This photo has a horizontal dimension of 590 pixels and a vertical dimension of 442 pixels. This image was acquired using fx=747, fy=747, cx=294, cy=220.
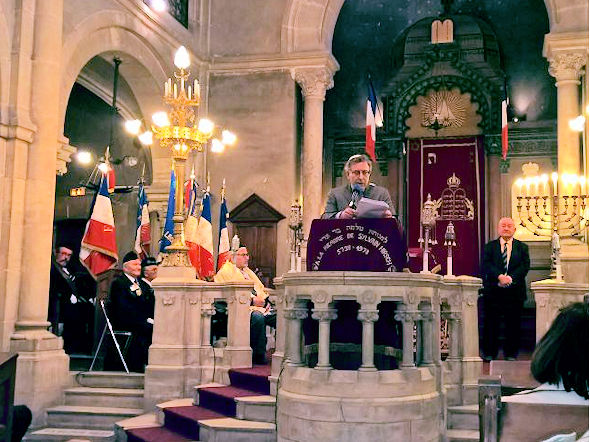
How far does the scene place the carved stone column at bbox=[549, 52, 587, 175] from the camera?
11281mm

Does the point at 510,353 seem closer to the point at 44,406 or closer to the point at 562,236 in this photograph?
the point at 562,236

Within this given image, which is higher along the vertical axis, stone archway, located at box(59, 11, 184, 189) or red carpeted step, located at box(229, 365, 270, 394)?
stone archway, located at box(59, 11, 184, 189)

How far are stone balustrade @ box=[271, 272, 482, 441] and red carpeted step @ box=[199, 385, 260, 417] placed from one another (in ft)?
3.70

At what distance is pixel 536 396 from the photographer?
2.64 meters

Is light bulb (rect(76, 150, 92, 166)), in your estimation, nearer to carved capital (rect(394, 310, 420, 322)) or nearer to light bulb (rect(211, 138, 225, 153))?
light bulb (rect(211, 138, 225, 153))

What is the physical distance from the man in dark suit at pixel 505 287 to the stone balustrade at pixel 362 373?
3.18m

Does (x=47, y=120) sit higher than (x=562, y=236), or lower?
higher

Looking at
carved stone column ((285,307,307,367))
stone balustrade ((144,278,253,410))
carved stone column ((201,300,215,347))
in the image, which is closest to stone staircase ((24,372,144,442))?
stone balustrade ((144,278,253,410))

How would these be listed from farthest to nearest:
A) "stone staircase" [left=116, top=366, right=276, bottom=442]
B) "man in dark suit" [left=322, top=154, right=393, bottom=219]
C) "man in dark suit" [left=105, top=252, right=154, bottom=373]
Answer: "man in dark suit" [left=105, top=252, right=154, bottom=373]
"stone staircase" [left=116, top=366, right=276, bottom=442]
"man in dark suit" [left=322, top=154, right=393, bottom=219]

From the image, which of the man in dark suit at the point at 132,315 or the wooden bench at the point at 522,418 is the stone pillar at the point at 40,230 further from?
the wooden bench at the point at 522,418

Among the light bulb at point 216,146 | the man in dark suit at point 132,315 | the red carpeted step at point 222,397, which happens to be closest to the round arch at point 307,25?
the light bulb at point 216,146

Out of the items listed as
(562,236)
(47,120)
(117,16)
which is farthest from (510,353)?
(117,16)

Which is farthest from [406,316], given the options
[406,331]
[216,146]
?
[216,146]

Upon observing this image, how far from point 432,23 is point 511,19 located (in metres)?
1.63
